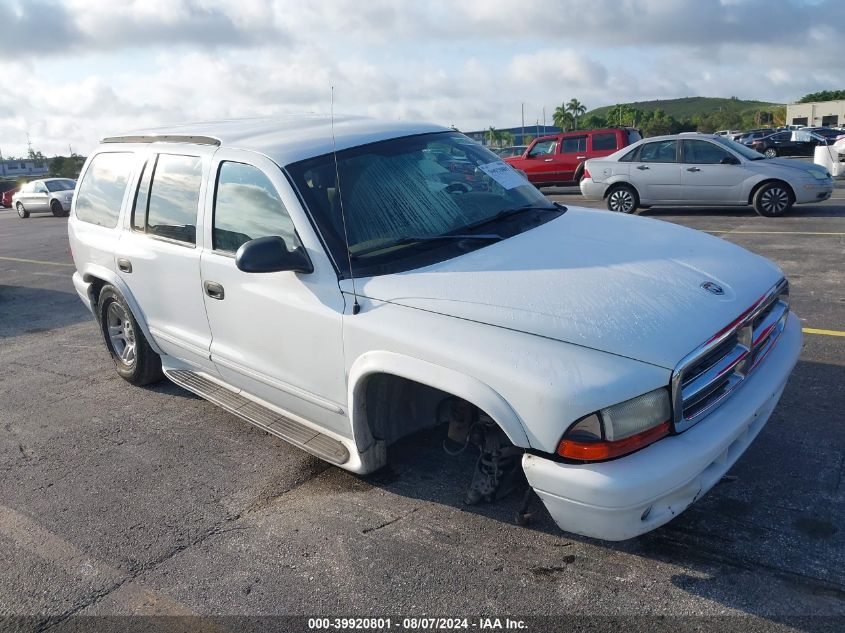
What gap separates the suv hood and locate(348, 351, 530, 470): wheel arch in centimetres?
25

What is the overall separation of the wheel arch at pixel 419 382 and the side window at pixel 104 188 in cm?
258

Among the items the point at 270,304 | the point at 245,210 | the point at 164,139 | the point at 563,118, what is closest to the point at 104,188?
the point at 164,139

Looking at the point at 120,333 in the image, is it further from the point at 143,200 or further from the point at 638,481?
the point at 638,481

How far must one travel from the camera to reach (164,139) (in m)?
4.56

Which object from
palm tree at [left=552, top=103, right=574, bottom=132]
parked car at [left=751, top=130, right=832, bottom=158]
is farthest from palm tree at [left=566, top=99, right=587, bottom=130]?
parked car at [left=751, top=130, right=832, bottom=158]

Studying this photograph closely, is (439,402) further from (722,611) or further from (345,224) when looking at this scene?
(722,611)

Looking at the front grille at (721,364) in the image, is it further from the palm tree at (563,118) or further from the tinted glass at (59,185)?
the palm tree at (563,118)

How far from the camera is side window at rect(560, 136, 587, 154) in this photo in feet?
61.3

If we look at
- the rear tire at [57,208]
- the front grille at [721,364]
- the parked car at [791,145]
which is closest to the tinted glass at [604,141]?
the front grille at [721,364]

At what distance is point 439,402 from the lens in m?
3.41

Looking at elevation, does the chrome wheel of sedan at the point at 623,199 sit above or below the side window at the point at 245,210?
below

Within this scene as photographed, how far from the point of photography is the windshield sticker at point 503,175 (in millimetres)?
4117

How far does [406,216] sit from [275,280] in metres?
0.72

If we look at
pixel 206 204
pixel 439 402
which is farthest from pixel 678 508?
pixel 206 204
